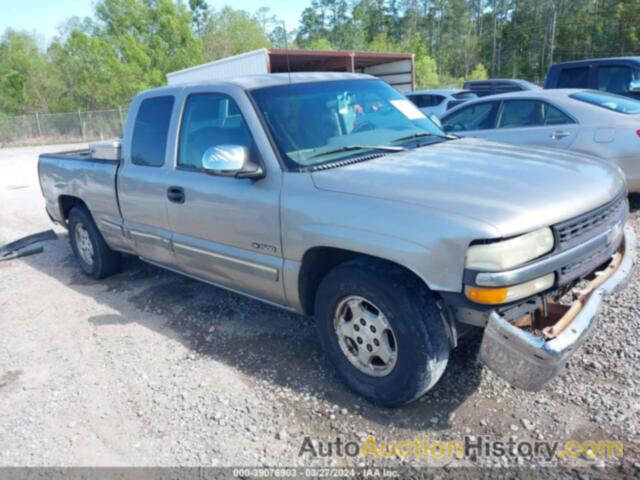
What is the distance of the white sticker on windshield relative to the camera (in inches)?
157

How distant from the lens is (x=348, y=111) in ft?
12.3

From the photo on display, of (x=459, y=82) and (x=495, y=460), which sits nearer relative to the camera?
(x=495, y=460)

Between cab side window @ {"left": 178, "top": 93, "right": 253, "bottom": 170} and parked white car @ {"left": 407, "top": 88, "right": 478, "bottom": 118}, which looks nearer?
cab side window @ {"left": 178, "top": 93, "right": 253, "bottom": 170}

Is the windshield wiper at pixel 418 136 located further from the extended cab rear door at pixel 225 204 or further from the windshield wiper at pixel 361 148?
the extended cab rear door at pixel 225 204

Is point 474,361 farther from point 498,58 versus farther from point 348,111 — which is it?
point 498,58

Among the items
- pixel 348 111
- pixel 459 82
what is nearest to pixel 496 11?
pixel 459 82

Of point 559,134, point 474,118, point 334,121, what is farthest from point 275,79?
point 474,118

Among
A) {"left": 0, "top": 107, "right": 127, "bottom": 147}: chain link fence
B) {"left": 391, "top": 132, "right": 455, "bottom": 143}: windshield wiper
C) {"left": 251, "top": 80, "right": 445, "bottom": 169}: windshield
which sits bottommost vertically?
{"left": 0, "top": 107, "right": 127, "bottom": 147}: chain link fence

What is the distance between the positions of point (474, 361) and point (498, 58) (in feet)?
248

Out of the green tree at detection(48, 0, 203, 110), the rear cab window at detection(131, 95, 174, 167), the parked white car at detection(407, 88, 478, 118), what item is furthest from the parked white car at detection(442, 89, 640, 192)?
the green tree at detection(48, 0, 203, 110)

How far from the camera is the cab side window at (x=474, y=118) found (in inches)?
281

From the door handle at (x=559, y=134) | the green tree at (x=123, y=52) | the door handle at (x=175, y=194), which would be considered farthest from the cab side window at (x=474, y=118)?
the green tree at (x=123, y=52)

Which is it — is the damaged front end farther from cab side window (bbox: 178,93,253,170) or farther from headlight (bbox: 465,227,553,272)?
cab side window (bbox: 178,93,253,170)

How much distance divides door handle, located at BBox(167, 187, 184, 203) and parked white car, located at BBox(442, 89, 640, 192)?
4.55m
